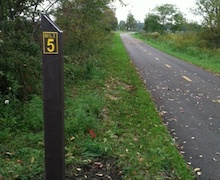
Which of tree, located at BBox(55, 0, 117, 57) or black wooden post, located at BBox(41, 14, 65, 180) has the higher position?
tree, located at BBox(55, 0, 117, 57)

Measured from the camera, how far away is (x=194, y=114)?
8.23 meters

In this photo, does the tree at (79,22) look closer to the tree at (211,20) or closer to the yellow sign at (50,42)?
the yellow sign at (50,42)

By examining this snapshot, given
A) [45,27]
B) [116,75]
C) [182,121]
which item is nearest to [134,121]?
[182,121]

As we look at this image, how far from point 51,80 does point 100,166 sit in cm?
205

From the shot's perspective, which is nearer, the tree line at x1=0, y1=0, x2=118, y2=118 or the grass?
the grass

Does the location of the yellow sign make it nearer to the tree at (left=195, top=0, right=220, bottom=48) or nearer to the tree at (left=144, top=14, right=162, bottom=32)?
the tree at (left=195, top=0, right=220, bottom=48)

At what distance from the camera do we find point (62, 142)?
310cm

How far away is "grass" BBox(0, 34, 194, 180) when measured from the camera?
4461 millimetres

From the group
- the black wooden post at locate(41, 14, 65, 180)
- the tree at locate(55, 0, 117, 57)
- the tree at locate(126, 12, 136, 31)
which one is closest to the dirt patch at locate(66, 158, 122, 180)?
the black wooden post at locate(41, 14, 65, 180)

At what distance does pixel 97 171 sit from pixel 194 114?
4523 millimetres

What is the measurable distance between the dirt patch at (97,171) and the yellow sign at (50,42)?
1991mm

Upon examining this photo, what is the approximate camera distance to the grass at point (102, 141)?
4461 millimetres

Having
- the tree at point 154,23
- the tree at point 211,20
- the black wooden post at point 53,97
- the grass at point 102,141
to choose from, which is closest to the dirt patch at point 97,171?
the grass at point 102,141

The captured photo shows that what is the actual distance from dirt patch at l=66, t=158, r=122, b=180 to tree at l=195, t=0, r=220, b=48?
28.6 metres
